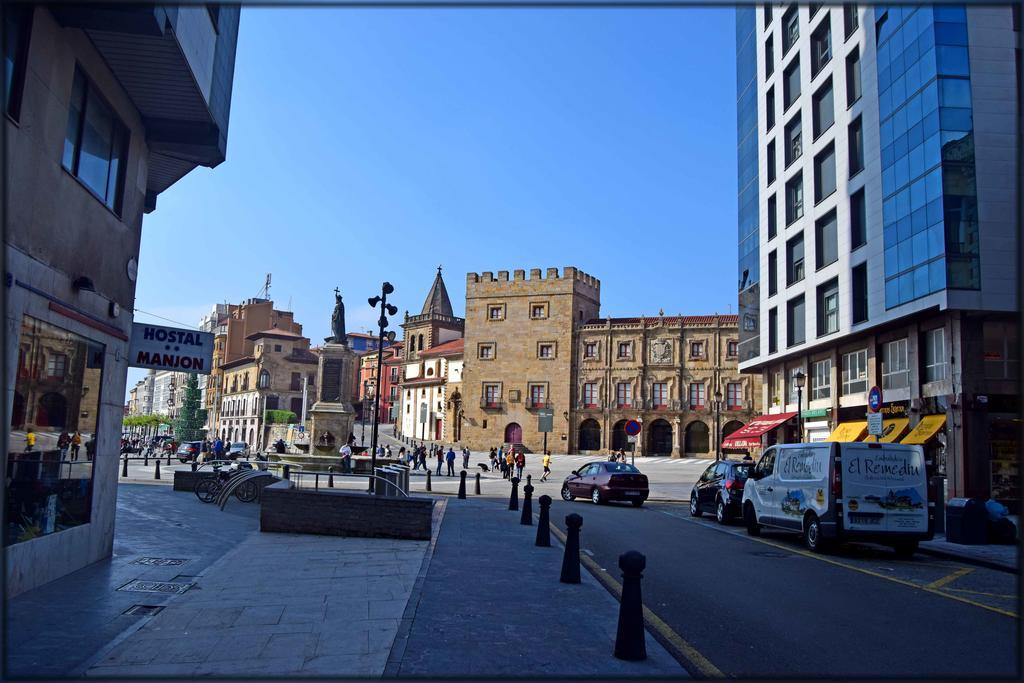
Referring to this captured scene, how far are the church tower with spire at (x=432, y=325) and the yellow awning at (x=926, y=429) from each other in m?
71.2

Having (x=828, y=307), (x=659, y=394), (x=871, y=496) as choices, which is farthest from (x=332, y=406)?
(x=659, y=394)

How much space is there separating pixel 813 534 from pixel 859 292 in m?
19.0

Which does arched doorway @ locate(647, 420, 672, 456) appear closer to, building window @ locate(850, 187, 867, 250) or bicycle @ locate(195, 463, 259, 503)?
building window @ locate(850, 187, 867, 250)

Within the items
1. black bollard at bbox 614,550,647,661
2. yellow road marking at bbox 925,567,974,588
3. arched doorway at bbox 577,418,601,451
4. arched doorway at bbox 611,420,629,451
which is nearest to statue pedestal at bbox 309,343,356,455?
yellow road marking at bbox 925,567,974,588

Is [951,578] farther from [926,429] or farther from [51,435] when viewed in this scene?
[926,429]

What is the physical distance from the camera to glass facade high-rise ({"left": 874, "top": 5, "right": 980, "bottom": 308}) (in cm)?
2405

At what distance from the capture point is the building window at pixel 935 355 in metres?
24.9

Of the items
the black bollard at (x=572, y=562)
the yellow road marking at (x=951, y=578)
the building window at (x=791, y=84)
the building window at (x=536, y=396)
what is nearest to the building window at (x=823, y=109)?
the building window at (x=791, y=84)

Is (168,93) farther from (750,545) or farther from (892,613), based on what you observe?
(750,545)

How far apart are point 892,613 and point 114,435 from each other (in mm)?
9874

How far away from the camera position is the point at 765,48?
4028 centimetres

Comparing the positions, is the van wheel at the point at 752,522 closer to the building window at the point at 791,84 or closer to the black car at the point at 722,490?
the black car at the point at 722,490

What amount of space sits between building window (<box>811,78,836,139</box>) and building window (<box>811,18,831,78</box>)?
38.7 inches

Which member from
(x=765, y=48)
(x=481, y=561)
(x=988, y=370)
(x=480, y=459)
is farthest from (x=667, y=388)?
(x=481, y=561)
